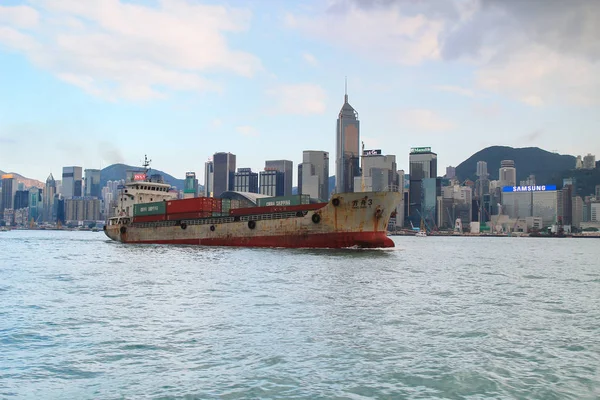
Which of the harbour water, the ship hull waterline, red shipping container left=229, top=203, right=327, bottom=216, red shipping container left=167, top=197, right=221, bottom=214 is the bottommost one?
the harbour water

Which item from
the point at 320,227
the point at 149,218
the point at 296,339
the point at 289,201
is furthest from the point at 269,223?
the point at 296,339

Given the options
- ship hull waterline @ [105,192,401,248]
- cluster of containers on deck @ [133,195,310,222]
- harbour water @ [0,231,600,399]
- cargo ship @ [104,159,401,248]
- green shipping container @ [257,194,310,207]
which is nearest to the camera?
harbour water @ [0,231,600,399]

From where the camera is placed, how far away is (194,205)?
218ft

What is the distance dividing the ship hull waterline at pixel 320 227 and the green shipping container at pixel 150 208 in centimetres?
959

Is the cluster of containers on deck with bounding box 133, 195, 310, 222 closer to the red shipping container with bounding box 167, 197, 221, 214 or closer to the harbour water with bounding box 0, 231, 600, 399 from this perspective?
the red shipping container with bounding box 167, 197, 221, 214

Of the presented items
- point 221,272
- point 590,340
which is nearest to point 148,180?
point 221,272

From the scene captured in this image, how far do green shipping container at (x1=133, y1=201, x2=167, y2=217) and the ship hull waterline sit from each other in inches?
378

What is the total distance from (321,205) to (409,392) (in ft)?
144

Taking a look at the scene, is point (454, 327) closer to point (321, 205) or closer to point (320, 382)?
point (320, 382)

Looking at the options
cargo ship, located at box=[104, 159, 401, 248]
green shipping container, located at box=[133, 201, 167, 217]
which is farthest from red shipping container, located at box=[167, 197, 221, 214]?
green shipping container, located at box=[133, 201, 167, 217]

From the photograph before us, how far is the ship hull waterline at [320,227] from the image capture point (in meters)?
51.9

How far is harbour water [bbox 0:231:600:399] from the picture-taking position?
1163cm

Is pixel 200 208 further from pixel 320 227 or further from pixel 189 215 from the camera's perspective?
pixel 320 227

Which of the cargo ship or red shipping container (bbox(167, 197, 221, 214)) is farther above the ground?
red shipping container (bbox(167, 197, 221, 214))
